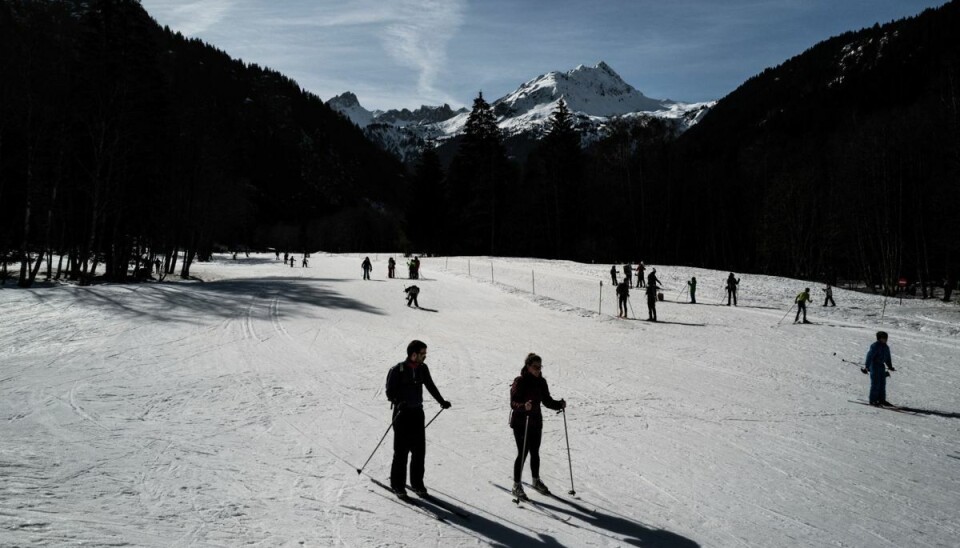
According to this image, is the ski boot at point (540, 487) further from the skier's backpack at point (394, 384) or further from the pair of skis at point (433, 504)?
the skier's backpack at point (394, 384)

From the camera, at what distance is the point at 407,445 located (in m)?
6.48

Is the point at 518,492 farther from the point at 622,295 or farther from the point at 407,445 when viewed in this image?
the point at 622,295

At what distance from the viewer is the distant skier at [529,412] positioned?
259 inches

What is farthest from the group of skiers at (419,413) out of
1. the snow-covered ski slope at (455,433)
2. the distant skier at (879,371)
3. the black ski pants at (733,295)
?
the black ski pants at (733,295)

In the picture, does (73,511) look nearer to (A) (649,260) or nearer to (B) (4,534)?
(B) (4,534)

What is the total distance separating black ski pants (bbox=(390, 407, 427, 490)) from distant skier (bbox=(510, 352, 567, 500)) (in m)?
1.18

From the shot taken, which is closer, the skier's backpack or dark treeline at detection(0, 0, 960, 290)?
the skier's backpack

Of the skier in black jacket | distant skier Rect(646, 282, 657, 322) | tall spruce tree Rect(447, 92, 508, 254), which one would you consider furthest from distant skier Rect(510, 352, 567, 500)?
tall spruce tree Rect(447, 92, 508, 254)

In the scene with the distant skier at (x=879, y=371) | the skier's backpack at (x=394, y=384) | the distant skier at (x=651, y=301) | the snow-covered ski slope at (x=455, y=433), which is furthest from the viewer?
the distant skier at (x=651, y=301)

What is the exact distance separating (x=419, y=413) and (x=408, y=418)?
157mm

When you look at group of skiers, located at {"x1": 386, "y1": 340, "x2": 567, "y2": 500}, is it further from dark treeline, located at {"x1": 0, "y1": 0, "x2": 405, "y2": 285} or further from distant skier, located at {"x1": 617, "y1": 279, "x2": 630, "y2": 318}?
dark treeline, located at {"x1": 0, "y1": 0, "x2": 405, "y2": 285}

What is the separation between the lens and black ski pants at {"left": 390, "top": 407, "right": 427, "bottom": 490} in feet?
21.2

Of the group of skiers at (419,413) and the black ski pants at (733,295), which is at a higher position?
the black ski pants at (733,295)

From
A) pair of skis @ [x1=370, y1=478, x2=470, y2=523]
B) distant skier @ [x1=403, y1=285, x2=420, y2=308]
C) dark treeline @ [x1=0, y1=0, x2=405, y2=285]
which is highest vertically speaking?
dark treeline @ [x1=0, y1=0, x2=405, y2=285]
